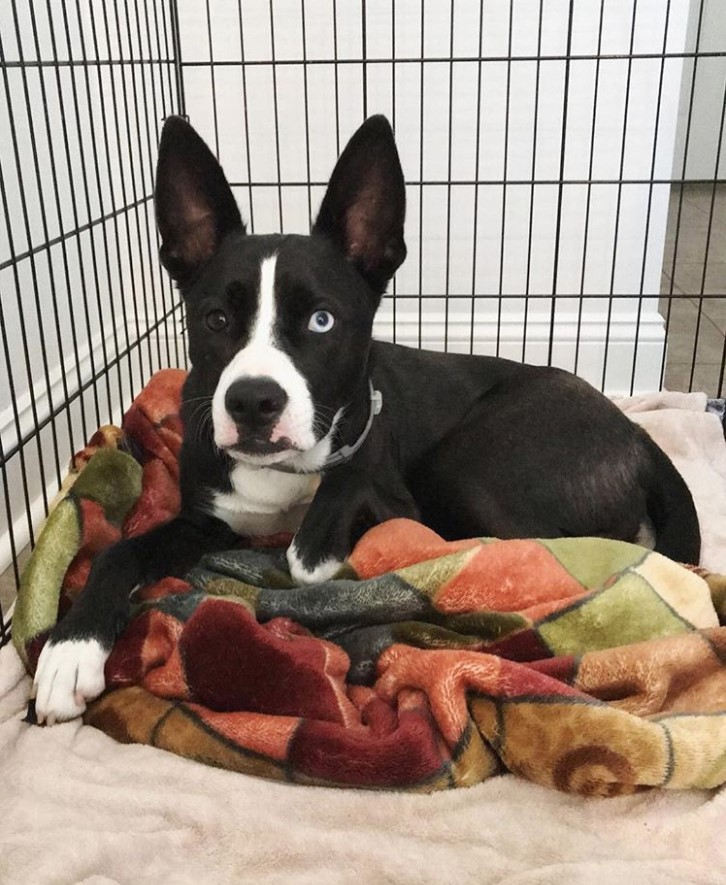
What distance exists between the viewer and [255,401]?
1.24 m

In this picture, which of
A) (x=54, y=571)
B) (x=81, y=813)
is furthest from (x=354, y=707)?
(x=54, y=571)

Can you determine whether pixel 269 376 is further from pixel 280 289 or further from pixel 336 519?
pixel 336 519

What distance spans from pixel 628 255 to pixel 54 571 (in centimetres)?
216

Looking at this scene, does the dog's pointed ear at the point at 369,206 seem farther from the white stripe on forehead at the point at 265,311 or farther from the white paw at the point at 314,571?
the white paw at the point at 314,571

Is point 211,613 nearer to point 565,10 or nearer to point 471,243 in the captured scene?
point 471,243

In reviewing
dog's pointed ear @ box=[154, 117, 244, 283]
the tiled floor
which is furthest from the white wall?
dog's pointed ear @ box=[154, 117, 244, 283]

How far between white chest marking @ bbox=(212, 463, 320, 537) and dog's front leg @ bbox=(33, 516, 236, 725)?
0.34ft

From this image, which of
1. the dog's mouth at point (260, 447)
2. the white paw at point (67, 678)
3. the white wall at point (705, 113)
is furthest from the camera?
the white wall at point (705, 113)

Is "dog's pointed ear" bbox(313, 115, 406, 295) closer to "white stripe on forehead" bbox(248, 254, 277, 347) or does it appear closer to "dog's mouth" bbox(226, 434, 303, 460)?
"white stripe on forehead" bbox(248, 254, 277, 347)

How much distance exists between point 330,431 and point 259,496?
0.20 meters

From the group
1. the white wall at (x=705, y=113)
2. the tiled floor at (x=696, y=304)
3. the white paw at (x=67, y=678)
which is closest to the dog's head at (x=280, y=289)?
the white paw at (x=67, y=678)

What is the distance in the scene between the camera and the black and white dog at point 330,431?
1287mm

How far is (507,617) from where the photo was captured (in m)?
1.24

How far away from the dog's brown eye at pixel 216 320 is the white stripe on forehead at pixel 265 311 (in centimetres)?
7
